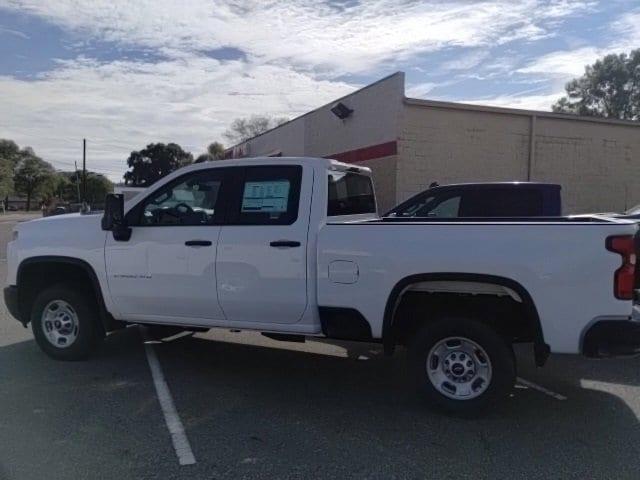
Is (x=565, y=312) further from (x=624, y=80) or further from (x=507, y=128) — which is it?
(x=624, y=80)

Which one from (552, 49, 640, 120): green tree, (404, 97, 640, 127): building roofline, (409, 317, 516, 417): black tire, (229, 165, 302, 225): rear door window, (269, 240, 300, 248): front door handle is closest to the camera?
(409, 317, 516, 417): black tire

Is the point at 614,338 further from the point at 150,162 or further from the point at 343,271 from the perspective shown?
the point at 150,162

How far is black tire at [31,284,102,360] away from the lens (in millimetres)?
5973

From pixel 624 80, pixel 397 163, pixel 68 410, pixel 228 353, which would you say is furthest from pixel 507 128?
pixel 624 80

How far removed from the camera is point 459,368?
182 inches

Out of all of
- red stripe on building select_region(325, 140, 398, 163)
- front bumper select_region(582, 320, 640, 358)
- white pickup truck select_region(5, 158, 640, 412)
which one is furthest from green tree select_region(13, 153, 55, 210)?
front bumper select_region(582, 320, 640, 358)

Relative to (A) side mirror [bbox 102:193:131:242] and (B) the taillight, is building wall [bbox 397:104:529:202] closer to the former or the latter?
(A) side mirror [bbox 102:193:131:242]

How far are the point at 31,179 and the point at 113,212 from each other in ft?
→ 327

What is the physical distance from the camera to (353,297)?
186 inches

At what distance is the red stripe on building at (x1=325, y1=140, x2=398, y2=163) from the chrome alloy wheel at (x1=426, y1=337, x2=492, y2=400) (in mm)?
10216

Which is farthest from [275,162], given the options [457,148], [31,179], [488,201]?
[31,179]

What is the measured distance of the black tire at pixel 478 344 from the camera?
4.43 meters

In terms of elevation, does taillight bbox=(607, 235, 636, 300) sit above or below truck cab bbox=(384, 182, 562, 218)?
below

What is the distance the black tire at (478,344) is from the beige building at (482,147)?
10039mm
